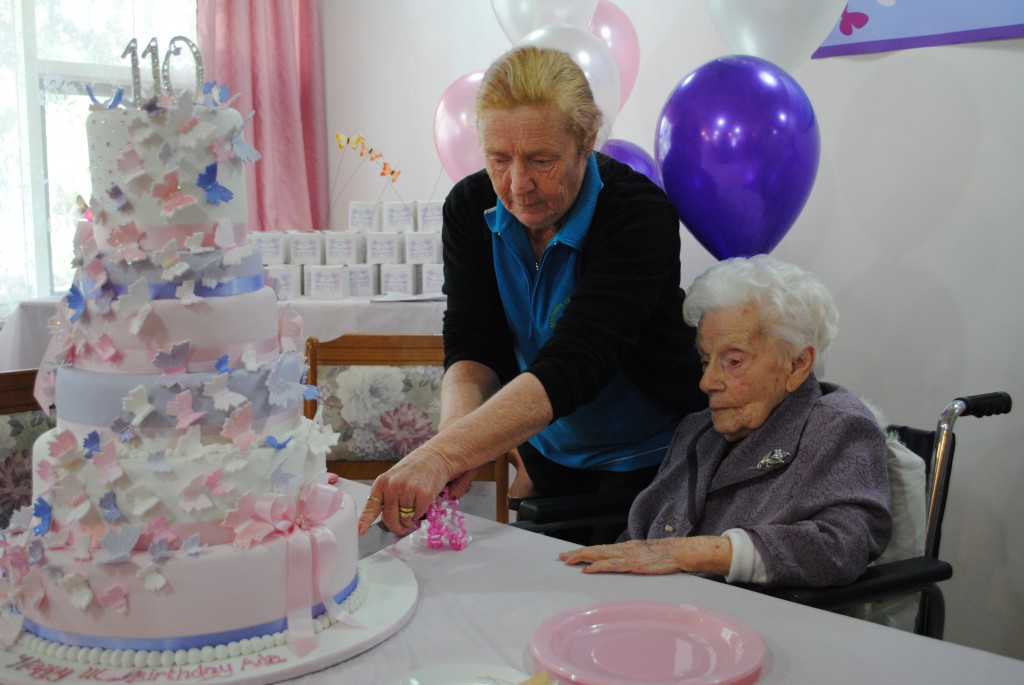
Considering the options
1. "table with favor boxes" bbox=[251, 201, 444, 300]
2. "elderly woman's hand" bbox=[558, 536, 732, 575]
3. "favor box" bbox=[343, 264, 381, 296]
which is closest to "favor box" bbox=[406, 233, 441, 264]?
"table with favor boxes" bbox=[251, 201, 444, 300]

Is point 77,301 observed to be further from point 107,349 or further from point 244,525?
point 244,525

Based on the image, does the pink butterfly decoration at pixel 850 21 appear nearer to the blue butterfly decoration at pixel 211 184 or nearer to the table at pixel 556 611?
the table at pixel 556 611

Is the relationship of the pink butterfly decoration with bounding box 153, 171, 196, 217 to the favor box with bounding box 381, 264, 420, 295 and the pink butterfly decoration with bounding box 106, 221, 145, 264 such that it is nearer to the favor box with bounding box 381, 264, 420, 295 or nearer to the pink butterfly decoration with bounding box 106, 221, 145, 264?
the pink butterfly decoration with bounding box 106, 221, 145, 264

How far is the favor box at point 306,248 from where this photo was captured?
3854 mm

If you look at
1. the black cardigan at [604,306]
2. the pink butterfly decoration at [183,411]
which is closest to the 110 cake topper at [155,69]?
the pink butterfly decoration at [183,411]

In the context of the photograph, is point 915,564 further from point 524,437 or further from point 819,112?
point 819,112

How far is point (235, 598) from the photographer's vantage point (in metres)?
1.07

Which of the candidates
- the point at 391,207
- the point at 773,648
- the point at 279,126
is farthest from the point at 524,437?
the point at 279,126

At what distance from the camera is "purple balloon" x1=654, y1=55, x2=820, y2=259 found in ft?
6.70

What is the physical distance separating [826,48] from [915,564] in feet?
5.90

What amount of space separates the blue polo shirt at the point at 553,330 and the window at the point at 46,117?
2888 millimetres

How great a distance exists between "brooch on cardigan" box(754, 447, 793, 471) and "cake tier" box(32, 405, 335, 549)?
87cm

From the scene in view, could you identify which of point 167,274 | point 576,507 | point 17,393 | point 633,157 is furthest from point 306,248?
point 167,274

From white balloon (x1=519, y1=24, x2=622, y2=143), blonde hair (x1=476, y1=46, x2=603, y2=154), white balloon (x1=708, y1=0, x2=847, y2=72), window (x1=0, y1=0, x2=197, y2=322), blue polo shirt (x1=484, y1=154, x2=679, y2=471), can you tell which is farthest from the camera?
window (x1=0, y1=0, x2=197, y2=322)
